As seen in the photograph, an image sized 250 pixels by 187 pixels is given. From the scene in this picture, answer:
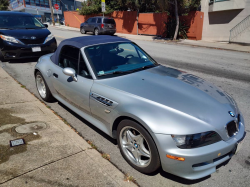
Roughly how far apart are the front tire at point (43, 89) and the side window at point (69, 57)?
83cm

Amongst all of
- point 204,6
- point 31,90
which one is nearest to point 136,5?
point 204,6

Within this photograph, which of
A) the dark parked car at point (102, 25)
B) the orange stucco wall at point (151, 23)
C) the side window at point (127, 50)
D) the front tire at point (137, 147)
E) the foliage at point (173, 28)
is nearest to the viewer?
the front tire at point (137, 147)

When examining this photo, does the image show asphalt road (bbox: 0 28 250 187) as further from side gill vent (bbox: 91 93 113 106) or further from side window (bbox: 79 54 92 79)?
side window (bbox: 79 54 92 79)

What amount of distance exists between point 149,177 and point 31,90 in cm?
431

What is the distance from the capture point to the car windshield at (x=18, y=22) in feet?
27.6

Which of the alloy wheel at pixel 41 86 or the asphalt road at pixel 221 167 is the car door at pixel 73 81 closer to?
the asphalt road at pixel 221 167

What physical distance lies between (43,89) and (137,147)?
10.5 ft

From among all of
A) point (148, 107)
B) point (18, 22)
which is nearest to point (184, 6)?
point (18, 22)

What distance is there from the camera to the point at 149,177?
106 inches

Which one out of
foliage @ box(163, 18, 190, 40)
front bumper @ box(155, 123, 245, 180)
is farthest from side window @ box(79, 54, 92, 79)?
foliage @ box(163, 18, 190, 40)

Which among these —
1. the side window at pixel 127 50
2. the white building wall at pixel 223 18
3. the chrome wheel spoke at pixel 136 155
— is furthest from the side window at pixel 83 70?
the white building wall at pixel 223 18

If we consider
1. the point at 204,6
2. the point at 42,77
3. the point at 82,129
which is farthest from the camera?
the point at 204,6

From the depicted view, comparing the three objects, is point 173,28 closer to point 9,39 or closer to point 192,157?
point 9,39

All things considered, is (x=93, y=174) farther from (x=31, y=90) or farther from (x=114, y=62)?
(x=31, y=90)
